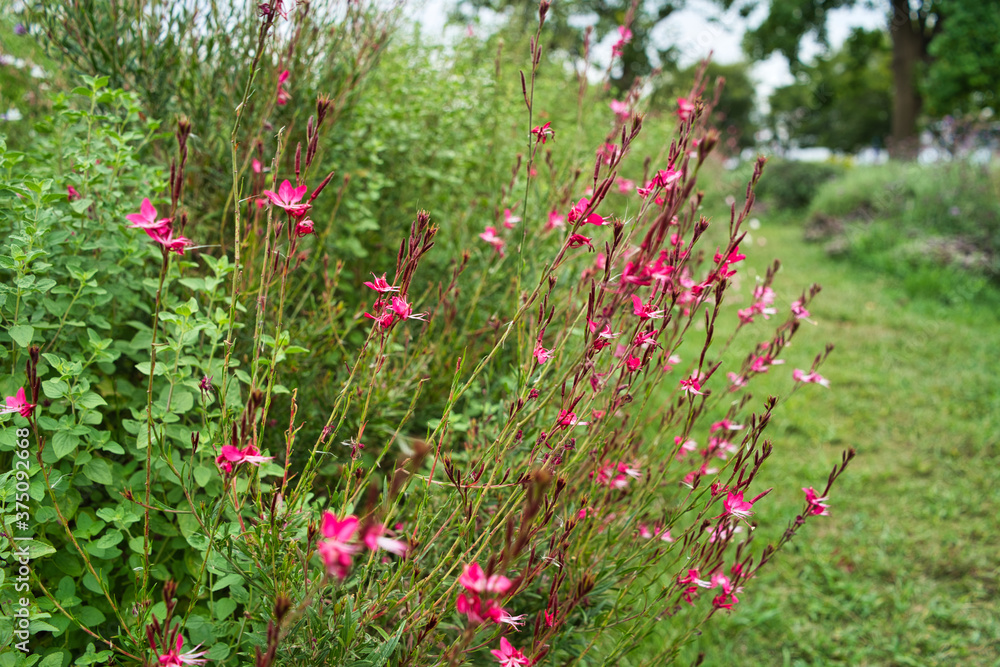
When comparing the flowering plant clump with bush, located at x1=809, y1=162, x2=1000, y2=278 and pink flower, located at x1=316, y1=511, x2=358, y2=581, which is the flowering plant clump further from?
bush, located at x1=809, y1=162, x2=1000, y2=278

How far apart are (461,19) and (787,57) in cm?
1534

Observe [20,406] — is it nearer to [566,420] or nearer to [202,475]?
[202,475]

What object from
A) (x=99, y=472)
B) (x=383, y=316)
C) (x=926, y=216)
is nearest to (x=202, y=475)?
(x=99, y=472)

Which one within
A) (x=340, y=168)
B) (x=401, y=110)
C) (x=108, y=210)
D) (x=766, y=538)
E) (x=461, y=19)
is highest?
(x=461, y=19)

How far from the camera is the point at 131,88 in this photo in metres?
2.22

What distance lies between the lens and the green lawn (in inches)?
89.8

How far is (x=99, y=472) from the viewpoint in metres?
1.24

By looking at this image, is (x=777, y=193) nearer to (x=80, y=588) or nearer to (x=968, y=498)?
(x=968, y=498)

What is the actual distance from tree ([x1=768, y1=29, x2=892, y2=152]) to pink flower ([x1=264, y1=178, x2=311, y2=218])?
26.6m

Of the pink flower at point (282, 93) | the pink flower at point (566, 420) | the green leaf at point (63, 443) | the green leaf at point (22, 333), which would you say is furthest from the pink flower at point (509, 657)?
the pink flower at point (282, 93)

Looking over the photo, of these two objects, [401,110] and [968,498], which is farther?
[968,498]

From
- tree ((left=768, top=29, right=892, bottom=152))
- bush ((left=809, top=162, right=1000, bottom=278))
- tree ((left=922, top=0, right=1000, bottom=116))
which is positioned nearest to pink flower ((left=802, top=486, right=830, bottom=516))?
bush ((left=809, top=162, right=1000, bottom=278))

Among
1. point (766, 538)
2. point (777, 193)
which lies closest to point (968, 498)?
point (766, 538)

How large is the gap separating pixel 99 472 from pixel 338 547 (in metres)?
0.99
